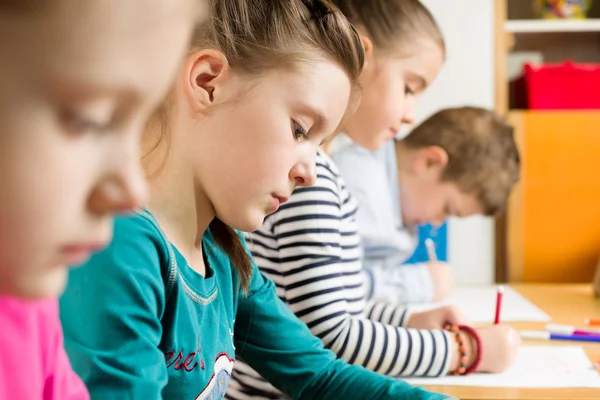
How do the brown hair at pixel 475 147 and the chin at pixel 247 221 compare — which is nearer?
the chin at pixel 247 221

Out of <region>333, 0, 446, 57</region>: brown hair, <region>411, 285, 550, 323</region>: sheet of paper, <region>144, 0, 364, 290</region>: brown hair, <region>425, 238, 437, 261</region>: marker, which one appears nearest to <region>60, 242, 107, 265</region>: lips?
<region>144, 0, 364, 290</region>: brown hair

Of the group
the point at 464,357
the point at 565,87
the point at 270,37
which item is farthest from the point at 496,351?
the point at 565,87

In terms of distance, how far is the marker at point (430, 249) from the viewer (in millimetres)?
1744

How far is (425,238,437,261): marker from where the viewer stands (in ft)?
5.72

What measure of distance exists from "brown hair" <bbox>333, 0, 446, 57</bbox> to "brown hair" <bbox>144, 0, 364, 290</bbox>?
46cm

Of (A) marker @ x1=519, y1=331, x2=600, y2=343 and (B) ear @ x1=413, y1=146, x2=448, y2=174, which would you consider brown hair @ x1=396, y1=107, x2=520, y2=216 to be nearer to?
(B) ear @ x1=413, y1=146, x2=448, y2=174

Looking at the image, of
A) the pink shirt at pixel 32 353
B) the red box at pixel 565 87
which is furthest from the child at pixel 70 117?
the red box at pixel 565 87

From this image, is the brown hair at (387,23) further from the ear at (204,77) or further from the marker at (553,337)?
the ear at (204,77)

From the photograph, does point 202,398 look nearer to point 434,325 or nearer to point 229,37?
point 229,37

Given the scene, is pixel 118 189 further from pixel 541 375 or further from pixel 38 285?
pixel 541 375

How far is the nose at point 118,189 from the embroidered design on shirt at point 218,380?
391 millimetres

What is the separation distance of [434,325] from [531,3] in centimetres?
150

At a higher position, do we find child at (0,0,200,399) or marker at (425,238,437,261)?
child at (0,0,200,399)

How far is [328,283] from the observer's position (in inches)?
34.7
